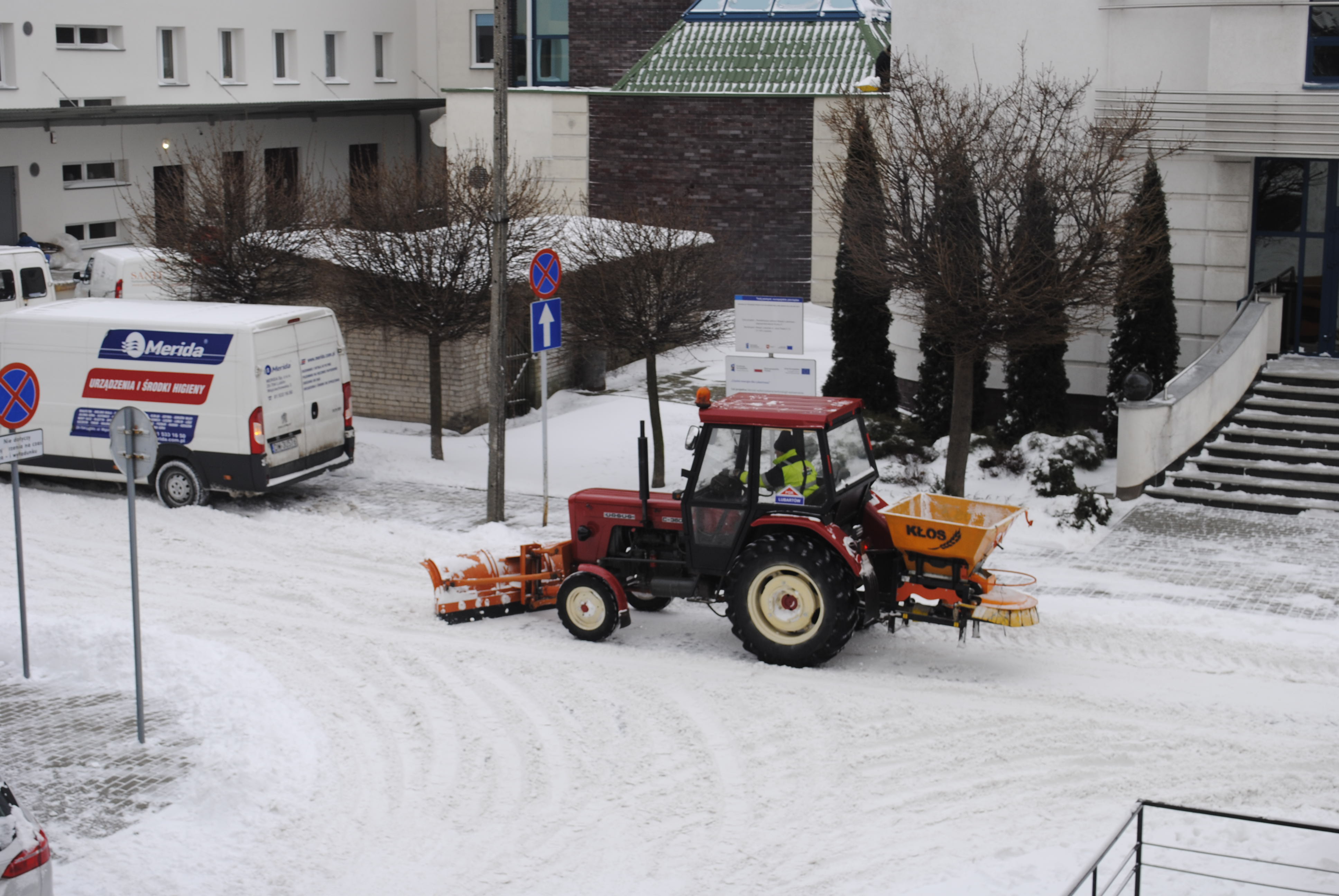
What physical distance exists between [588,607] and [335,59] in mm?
36778

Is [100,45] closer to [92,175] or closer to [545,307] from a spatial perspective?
[92,175]

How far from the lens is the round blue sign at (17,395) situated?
37.7 feet

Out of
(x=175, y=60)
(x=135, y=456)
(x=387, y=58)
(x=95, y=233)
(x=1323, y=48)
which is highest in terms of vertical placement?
(x=387, y=58)

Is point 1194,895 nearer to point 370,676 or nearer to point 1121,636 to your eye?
point 1121,636

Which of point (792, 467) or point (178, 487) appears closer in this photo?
point (792, 467)

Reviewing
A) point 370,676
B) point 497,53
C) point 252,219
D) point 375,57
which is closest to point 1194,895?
point 370,676

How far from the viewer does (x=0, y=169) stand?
33031 millimetres

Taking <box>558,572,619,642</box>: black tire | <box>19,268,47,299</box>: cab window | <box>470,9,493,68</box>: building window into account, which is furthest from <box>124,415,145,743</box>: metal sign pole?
<box>470,9,493,68</box>: building window

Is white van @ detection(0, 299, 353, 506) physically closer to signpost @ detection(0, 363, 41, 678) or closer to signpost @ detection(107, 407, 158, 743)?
signpost @ detection(0, 363, 41, 678)

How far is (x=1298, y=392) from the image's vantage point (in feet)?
60.2

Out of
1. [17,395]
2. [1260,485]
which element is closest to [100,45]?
[17,395]

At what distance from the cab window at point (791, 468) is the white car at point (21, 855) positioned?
236 inches

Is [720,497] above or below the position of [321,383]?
below

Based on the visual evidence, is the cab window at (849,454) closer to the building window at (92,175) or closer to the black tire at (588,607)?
the black tire at (588,607)
